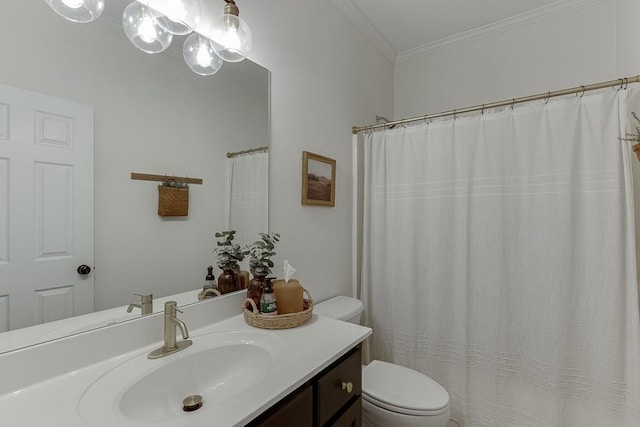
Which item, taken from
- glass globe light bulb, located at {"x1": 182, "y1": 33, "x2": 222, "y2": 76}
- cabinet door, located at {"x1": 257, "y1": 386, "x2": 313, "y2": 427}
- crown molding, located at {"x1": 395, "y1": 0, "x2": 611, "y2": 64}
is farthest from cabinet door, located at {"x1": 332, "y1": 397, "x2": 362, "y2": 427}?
crown molding, located at {"x1": 395, "y1": 0, "x2": 611, "y2": 64}

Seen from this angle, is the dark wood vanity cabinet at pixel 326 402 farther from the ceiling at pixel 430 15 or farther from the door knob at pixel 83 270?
the ceiling at pixel 430 15

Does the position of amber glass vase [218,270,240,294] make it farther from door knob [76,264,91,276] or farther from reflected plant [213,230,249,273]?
door knob [76,264,91,276]

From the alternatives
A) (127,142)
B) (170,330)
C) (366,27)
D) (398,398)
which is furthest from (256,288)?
(366,27)

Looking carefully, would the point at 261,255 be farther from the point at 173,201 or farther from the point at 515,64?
the point at 515,64

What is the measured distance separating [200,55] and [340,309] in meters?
1.42

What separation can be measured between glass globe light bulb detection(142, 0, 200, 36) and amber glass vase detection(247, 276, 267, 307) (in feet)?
3.23

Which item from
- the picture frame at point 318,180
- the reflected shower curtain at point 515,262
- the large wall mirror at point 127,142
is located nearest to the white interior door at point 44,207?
the large wall mirror at point 127,142

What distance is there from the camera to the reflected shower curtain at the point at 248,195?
1.33 metres

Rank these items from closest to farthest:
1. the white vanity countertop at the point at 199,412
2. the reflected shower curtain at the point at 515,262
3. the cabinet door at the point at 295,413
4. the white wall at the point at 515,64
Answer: the white vanity countertop at the point at 199,412
the cabinet door at the point at 295,413
the reflected shower curtain at the point at 515,262
the white wall at the point at 515,64

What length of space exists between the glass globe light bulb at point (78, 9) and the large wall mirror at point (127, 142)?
2 centimetres

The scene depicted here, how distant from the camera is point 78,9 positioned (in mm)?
871

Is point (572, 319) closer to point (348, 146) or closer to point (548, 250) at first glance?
point (548, 250)

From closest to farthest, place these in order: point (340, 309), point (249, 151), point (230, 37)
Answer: point (230, 37) < point (249, 151) < point (340, 309)

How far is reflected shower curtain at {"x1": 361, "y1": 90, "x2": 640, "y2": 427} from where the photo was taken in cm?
138
